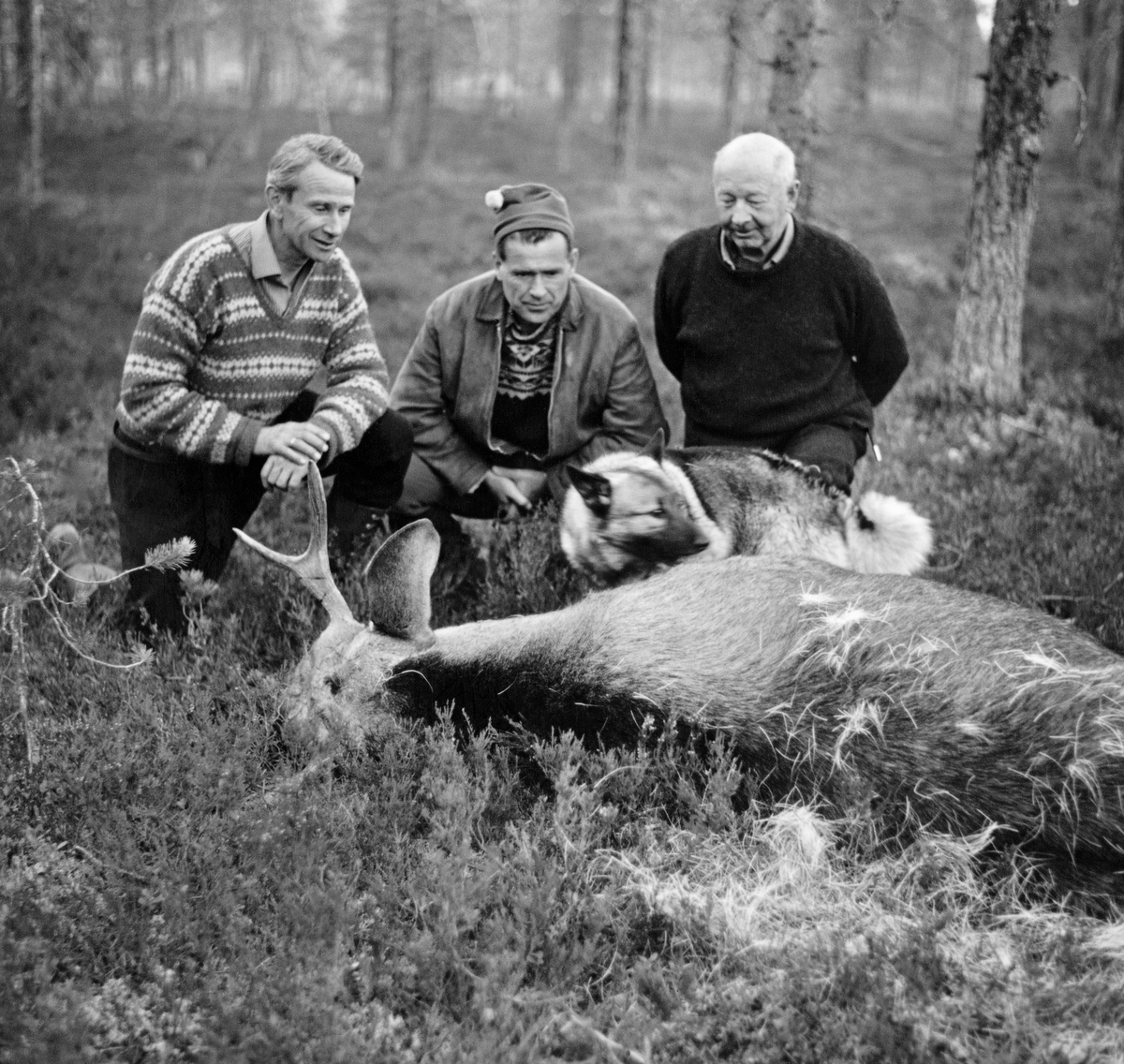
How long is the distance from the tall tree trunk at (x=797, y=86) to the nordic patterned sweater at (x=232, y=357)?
15.3ft

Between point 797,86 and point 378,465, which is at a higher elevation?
point 797,86

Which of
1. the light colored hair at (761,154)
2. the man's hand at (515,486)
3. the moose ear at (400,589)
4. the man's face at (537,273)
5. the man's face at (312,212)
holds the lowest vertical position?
the man's hand at (515,486)

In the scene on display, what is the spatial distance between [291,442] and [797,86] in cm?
582

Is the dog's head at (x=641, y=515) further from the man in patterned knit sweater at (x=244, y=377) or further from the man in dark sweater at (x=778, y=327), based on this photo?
the man in patterned knit sweater at (x=244, y=377)

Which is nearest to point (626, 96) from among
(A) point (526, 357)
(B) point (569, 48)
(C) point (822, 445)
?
(B) point (569, 48)

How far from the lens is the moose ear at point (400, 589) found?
3.71 m

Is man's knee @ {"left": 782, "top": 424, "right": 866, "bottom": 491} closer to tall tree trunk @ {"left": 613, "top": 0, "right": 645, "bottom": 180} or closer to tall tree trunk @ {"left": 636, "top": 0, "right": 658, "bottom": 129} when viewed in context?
tall tree trunk @ {"left": 613, "top": 0, "right": 645, "bottom": 180}

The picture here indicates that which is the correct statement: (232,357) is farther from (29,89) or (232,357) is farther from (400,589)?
(29,89)

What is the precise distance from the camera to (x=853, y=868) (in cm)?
300

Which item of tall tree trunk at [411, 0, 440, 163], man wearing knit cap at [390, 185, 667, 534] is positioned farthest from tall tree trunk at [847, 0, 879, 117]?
man wearing knit cap at [390, 185, 667, 534]

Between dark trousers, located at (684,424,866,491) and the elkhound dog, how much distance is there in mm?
183

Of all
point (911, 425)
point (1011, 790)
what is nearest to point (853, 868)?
point (1011, 790)

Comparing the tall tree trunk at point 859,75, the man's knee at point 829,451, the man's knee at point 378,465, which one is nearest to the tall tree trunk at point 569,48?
the tall tree trunk at point 859,75

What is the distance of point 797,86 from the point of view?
8.21m
